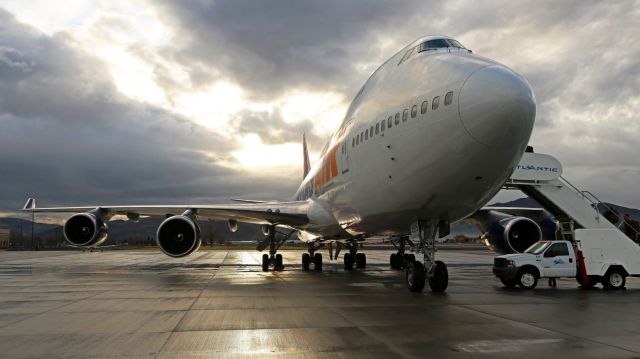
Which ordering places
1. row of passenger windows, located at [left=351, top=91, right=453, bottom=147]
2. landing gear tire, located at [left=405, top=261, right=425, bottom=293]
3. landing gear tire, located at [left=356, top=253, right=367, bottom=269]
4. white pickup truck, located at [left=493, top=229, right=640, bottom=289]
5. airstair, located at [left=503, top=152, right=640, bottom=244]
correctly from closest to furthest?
row of passenger windows, located at [left=351, top=91, right=453, bottom=147] < landing gear tire, located at [left=405, top=261, right=425, bottom=293] < white pickup truck, located at [left=493, top=229, right=640, bottom=289] < airstair, located at [left=503, top=152, right=640, bottom=244] < landing gear tire, located at [left=356, top=253, right=367, bottom=269]

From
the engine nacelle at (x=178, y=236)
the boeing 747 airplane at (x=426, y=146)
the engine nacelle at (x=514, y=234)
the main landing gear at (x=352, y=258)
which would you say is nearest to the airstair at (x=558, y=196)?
the engine nacelle at (x=514, y=234)

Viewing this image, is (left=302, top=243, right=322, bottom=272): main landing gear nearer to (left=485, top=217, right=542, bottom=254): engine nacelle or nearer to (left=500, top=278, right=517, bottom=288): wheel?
(left=485, top=217, right=542, bottom=254): engine nacelle

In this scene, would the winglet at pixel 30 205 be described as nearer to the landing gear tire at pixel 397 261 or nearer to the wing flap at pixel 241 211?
the wing flap at pixel 241 211

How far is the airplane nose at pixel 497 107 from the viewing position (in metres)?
8.24

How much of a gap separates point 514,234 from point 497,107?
37.4 feet

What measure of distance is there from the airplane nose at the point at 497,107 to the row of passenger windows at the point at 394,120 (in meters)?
0.44

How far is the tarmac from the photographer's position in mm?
5766

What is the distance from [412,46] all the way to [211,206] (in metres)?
10.9

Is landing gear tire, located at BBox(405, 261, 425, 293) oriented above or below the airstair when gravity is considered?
below

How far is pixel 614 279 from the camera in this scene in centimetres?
1415

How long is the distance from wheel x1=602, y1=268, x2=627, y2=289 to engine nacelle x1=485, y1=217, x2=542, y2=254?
12.1ft

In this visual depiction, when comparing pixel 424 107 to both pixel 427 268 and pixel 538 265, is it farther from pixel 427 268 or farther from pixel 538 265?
pixel 538 265

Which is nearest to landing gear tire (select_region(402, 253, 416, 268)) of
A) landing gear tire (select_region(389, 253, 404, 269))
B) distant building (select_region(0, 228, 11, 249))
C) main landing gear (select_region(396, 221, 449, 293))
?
landing gear tire (select_region(389, 253, 404, 269))

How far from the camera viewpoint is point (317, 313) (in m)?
8.75
